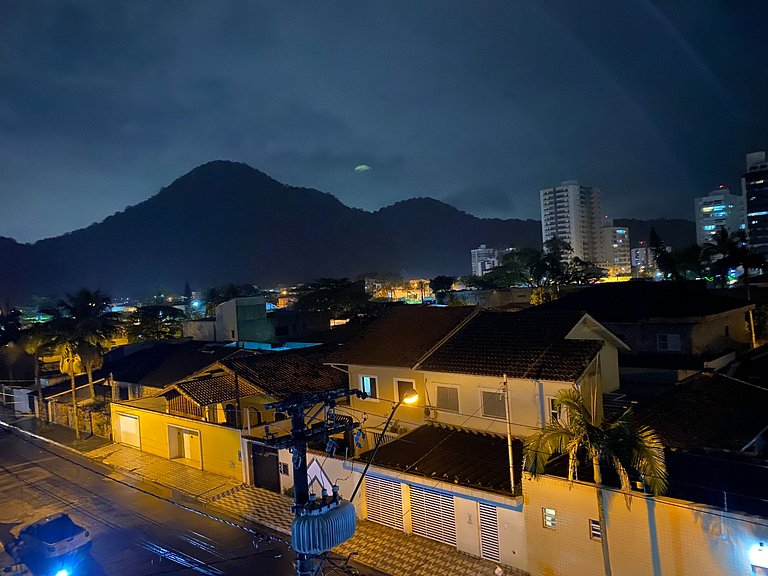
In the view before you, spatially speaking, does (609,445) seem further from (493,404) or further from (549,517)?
(493,404)

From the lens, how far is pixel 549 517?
12.8 meters

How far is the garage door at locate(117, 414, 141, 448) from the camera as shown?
90.6 ft

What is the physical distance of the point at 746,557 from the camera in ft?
32.8

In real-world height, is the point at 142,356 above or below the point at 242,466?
above

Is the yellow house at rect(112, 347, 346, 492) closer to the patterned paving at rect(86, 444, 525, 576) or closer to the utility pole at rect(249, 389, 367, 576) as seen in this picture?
the patterned paving at rect(86, 444, 525, 576)

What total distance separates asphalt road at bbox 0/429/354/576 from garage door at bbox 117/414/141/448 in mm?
2154

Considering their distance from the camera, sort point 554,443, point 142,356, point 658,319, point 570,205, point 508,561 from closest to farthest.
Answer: point 554,443
point 508,561
point 658,319
point 142,356
point 570,205

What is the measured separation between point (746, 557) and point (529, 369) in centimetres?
783

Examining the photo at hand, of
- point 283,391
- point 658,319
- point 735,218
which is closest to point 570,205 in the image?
point 735,218

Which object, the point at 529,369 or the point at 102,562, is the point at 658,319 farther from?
the point at 102,562

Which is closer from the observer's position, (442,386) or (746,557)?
(746,557)

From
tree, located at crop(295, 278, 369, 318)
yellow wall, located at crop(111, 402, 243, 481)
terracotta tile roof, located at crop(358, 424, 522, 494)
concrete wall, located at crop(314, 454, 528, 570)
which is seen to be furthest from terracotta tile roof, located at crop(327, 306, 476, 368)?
tree, located at crop(295, 278, 369, 318)

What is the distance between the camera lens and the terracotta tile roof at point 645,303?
28703 millimetres

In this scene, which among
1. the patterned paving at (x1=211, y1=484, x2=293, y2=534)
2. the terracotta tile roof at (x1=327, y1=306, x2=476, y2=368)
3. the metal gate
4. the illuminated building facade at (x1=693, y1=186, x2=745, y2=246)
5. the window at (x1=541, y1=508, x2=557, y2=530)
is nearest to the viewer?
the window at (x1=541, y1=508, x2=557, y2=530)
